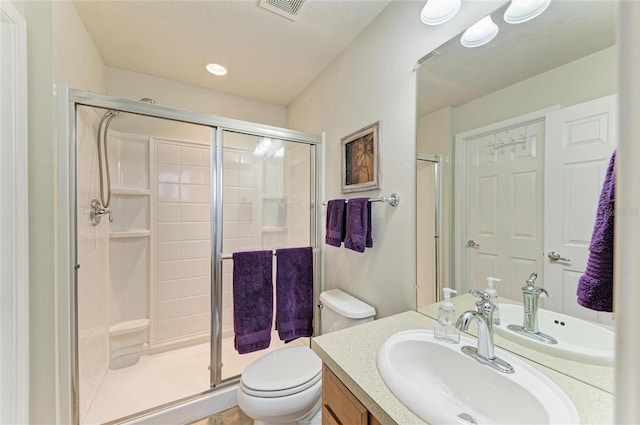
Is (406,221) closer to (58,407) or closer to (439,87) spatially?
(439,87)

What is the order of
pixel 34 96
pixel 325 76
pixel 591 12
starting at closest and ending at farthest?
pixel 591 12 < pixel 34 96 < pixel 325 76

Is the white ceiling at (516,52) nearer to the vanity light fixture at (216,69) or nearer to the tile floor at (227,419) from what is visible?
the vanity light fixture at (216,69)

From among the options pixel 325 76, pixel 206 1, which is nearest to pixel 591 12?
pixel 325 76

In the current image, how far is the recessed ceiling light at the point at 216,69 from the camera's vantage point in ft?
6.02

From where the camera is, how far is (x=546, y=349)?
0.75 meters

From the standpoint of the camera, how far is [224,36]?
153 cm

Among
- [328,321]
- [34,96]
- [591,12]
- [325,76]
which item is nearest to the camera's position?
[591,12]

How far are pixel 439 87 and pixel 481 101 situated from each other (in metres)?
0.22

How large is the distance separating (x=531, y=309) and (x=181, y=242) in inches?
92.9

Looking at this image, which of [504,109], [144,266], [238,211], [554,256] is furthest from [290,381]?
[144,266]

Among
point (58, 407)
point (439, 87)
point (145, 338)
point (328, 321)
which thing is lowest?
point (145, 338)

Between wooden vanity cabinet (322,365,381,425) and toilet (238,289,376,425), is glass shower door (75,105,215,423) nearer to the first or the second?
toilet (238,289,376,425)

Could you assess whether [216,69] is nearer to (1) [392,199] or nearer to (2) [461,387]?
(1) [392,199]

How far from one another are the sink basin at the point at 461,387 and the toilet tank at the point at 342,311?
1.39 feet
